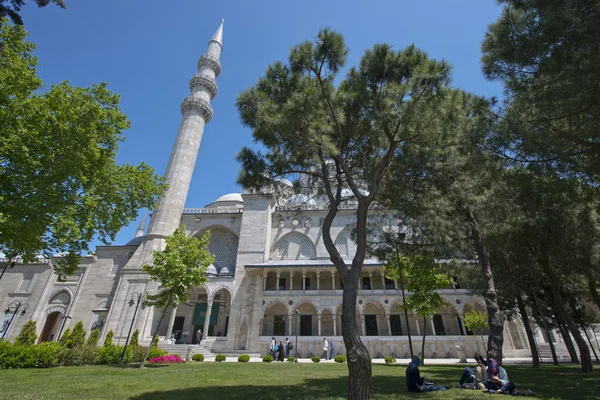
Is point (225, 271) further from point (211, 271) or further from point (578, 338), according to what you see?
point (578, 338)

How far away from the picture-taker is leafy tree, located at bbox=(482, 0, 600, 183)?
222 inches

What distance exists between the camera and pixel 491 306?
33.7 ft

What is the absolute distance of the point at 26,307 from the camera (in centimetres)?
3216

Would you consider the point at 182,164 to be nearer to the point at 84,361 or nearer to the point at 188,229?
the point at 188,229

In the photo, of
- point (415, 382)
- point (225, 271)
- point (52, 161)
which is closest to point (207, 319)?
point (225, 271)

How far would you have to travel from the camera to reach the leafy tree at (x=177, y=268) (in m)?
16.6

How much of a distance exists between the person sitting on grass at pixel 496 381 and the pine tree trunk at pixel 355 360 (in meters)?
4.31

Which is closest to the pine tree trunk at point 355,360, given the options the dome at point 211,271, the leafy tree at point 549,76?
the leafy tree at point 549,76

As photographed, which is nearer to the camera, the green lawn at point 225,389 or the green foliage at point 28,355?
the green lawn at point 225,389

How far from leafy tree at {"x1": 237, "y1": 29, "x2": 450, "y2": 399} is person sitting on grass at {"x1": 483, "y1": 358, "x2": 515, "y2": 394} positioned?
4.69 meters

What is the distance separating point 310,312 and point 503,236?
20219mm

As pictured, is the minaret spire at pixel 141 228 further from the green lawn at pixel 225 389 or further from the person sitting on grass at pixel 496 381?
the person sitting on grass at pixel 496 381

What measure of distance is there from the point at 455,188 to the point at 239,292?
22.5 metres

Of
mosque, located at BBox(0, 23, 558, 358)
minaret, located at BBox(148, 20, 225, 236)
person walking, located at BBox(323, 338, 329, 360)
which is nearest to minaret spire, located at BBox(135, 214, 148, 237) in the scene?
mosque, located at BBox(0, 23, 558, 358)
